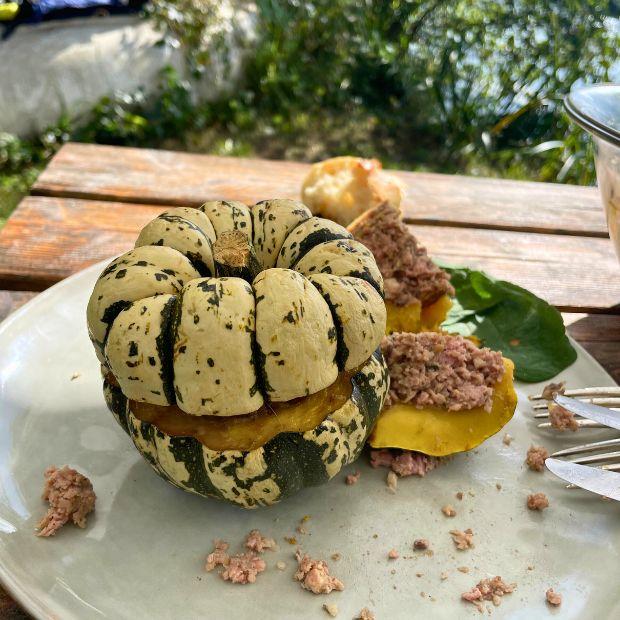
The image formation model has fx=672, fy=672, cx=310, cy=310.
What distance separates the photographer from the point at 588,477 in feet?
3.39

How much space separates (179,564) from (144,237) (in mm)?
502

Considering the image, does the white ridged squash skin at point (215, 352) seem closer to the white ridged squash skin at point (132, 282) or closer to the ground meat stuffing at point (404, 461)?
the white ridged squash skin at point (132, 282)

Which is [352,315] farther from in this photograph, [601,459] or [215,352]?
[601,459]

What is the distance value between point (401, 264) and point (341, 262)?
33 centimetres

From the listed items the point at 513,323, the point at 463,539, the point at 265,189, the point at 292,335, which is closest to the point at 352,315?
the point at 292,335

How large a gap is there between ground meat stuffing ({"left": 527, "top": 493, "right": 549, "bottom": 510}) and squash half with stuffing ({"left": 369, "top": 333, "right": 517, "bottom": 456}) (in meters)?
0.12

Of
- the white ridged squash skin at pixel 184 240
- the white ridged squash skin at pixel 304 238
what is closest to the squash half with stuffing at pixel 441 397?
the white ridged squash skin at pixel 304 238

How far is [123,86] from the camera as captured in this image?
3584 mm

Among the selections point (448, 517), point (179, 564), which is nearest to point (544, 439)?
point (448, 517)

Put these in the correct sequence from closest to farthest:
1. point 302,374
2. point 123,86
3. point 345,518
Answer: point 302,374 < point 345,518 < point 123,86

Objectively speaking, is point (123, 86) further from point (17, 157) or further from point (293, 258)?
point (293, 258)

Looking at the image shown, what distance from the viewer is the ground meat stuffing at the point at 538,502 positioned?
103cm

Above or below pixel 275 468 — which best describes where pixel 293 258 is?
above

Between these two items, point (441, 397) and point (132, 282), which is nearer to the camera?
point (132, 282)
